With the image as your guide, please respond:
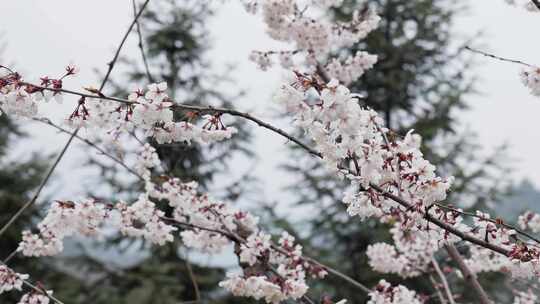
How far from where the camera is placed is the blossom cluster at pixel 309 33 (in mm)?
3486

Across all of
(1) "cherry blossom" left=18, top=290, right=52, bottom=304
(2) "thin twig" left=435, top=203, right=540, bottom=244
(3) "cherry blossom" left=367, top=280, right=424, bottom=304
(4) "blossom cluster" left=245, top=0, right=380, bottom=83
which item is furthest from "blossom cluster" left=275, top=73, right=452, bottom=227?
(4) "blossom cluster" left=245, top=0, right=380, bottom=83

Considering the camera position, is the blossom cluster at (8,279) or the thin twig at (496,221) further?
the blossom cluster at (8,279)

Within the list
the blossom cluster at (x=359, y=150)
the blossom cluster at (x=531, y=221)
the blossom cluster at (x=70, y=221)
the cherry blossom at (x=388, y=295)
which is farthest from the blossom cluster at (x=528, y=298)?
the blossom cluster at (x=70, y=221)

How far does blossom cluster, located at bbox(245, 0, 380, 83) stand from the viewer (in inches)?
137

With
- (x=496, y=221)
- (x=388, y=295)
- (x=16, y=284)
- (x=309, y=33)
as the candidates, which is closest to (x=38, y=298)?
(x=16, y=284)

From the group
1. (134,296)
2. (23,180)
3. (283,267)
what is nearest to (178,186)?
(283,267)

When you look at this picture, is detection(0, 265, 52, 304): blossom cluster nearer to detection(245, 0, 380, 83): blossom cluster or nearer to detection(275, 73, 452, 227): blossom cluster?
detection(275, 73, 452, 227): blossom cluster

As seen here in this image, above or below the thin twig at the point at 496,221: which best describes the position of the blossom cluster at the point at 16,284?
below

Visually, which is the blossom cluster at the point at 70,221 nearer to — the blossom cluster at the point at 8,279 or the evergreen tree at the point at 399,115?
the blossom cluster at the point at 8,279

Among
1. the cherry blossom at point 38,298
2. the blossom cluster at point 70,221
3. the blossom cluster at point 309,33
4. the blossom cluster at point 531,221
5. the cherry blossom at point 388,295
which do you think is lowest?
the cherry blossom at point 38,298

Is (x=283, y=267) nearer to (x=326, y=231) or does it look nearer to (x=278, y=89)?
(x=278, y=89)

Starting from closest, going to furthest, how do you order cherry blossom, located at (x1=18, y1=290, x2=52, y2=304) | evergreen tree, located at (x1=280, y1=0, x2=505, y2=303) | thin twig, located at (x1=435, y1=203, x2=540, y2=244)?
thin twig, located at (x1=435, y1=203, x2=540, y2=244) → cherry blossom, located at (x1=18, y1=290, x2=52, y2=304) → evergreen tree, located at (x1=280, y1=0, x2=505, y2=303)

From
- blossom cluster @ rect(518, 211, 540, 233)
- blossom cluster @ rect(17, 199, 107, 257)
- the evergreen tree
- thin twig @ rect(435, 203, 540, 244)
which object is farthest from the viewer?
the evergreen tree

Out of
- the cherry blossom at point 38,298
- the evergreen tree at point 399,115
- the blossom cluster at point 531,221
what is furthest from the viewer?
the evergreen tree at point 399,115
